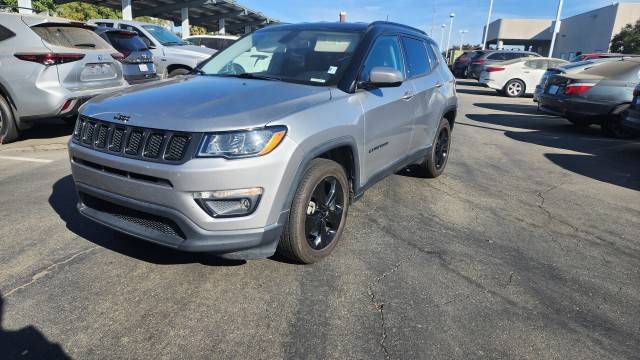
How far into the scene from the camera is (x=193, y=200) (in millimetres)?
2533

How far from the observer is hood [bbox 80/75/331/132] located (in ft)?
8.47

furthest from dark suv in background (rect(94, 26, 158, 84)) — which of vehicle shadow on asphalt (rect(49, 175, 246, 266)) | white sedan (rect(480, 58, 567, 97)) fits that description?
white sedan (rect(480, 58, 567, 97))

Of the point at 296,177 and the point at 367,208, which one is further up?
the point at 296,177

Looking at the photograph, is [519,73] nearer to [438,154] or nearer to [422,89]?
[438,154]

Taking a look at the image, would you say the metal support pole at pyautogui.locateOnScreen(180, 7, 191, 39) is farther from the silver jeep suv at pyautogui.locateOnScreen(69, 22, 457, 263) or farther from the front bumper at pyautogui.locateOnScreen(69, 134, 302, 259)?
the front bumper at pyautogui.locateOnScreen(69, 134, 302, 259)

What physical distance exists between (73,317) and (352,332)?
5.29 feet

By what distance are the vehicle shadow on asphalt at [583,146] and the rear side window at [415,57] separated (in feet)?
10.0

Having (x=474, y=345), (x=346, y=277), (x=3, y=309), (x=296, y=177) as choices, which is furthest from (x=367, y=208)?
(x=3, y=309)

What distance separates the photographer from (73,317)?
2.58 m

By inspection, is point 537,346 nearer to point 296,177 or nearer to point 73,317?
point 296,177

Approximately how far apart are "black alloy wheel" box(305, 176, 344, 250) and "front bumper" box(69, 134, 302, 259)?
0.41 meters

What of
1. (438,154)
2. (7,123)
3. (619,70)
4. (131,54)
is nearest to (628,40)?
(619,70)

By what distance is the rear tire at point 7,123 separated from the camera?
6.30 metres

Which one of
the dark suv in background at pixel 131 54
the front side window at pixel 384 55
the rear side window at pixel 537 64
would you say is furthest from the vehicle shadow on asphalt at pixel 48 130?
the rear side window at pixel 537 64
